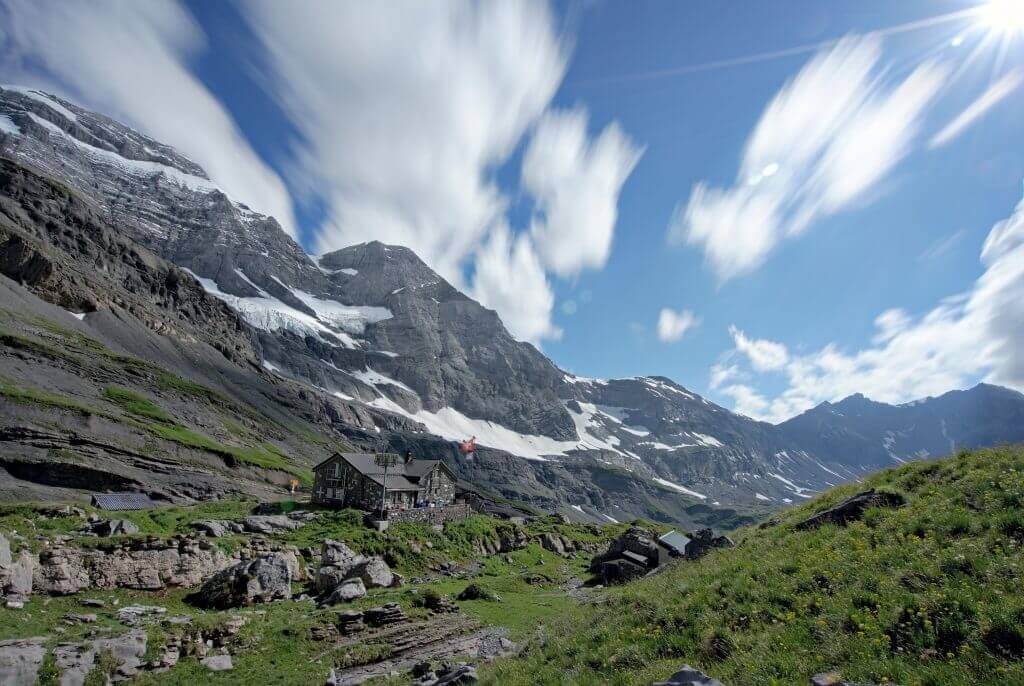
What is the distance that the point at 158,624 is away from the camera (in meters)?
20.5

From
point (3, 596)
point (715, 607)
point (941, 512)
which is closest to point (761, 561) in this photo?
point (715, 607)

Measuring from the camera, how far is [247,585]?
26.5 metres

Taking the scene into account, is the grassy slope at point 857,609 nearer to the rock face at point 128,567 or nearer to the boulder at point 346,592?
the boulder at point 346,592

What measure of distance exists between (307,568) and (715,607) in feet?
102

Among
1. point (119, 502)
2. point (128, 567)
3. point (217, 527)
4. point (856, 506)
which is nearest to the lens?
point (856, 506)

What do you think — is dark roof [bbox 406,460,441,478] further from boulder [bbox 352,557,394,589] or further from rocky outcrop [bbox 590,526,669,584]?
boulder [bbox 352,557,394,589]

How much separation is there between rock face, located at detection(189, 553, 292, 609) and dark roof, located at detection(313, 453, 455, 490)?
25.8 m

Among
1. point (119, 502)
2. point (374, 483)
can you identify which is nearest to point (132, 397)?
point (119, 502)

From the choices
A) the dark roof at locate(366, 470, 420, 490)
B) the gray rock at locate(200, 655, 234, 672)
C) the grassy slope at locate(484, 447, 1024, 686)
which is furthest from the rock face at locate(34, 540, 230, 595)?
the dark roof at locate(366, 470, 420, 490)

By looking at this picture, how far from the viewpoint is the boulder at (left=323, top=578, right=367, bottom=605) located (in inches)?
1057

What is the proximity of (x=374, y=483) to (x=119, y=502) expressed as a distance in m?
25.7

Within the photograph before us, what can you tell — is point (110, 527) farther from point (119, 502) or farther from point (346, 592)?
point (119, 502)

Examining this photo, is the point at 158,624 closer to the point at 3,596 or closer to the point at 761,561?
the point at 3,596

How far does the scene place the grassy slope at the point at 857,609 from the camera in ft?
26.6
